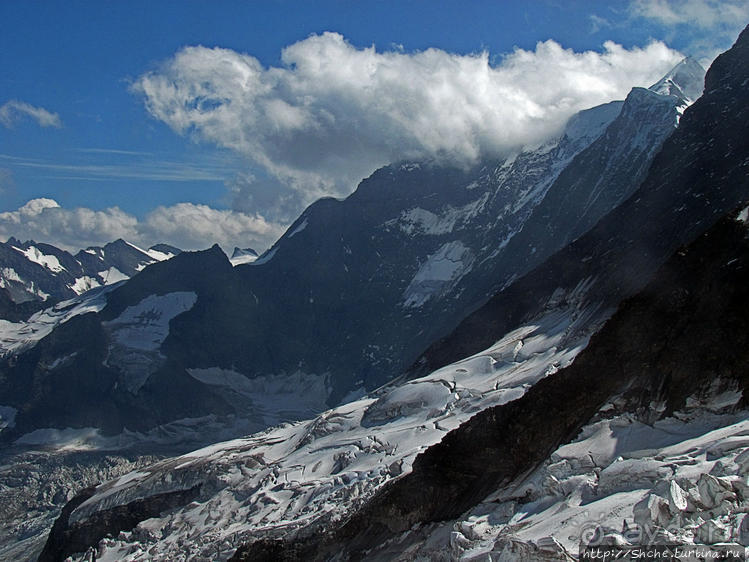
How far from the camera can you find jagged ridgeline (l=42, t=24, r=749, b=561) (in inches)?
1519

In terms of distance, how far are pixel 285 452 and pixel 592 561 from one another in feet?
444

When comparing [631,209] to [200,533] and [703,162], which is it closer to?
[703,162]

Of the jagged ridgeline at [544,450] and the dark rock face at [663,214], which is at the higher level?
the dark rock face at [663,214]

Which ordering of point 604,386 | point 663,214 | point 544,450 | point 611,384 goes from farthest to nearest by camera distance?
point 663,214 < point 604,386 < point 611,384 < point 544,450

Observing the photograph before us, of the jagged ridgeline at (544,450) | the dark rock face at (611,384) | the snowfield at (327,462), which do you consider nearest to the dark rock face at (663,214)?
the jagged ridgeline at (544,450)

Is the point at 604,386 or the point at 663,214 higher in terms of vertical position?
the point at 663,214

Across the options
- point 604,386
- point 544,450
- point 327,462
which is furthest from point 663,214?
point 544,450

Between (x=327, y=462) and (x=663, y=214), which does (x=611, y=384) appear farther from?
(x=663, y=214)

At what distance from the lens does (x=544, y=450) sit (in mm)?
55625

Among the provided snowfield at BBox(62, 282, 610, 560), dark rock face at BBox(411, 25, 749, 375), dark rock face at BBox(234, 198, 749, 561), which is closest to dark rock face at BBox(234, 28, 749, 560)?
dark rock face at BBox(234, 198, 749, 561)

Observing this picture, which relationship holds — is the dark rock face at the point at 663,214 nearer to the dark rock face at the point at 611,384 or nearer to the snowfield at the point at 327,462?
the snowfield at the point at 327,462

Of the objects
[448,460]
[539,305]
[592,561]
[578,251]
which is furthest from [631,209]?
[592,561]

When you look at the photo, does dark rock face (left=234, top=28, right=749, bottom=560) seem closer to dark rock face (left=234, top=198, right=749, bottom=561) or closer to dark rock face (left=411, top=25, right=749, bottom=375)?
dark rock face (left=234, top=198, right=749, bottom=561)

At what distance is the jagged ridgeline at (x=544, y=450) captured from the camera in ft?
127
